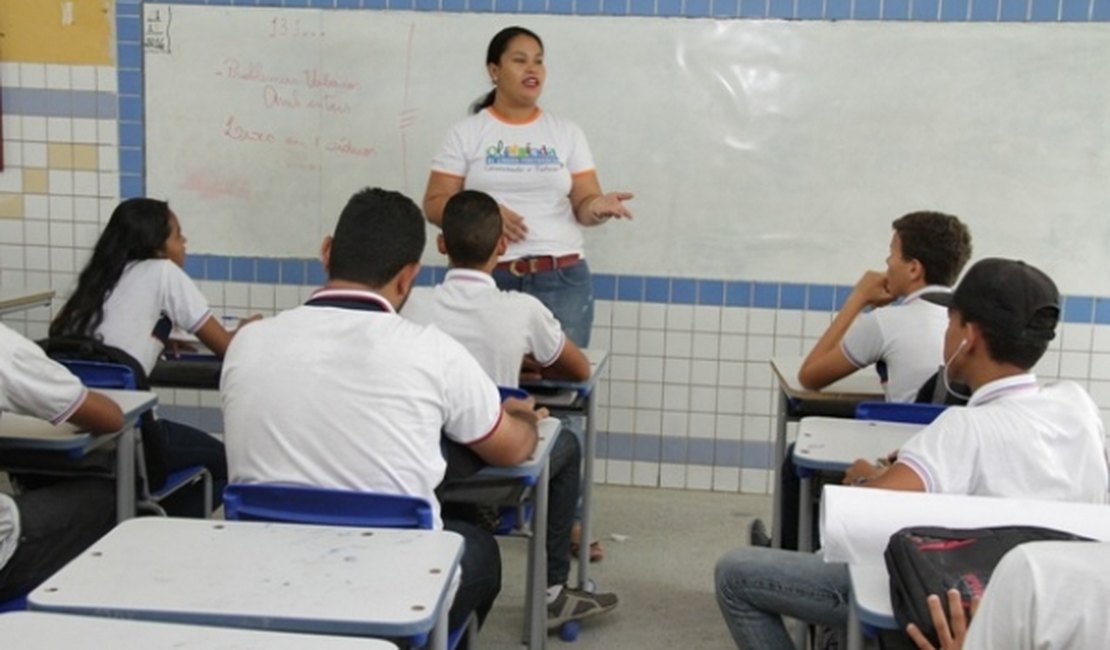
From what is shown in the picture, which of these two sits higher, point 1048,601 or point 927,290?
point 927,290

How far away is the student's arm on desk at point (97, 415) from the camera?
8.71 feet

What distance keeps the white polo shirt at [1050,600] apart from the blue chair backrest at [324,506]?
3.40 ft

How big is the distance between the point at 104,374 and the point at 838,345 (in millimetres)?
2066

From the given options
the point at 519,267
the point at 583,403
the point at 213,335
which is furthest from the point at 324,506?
the point at 519,267

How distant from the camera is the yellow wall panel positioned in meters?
5.21

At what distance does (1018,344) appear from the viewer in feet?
7.51

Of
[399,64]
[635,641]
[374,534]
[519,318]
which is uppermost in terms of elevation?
[399,64]

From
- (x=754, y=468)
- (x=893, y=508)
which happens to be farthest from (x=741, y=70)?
(x=893, y=508)

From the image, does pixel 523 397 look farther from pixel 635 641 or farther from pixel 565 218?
pixel 565 218

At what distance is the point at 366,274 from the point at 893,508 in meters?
Result: 1.12

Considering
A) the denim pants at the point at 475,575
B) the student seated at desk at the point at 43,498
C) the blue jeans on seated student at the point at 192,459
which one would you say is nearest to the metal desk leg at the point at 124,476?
the student seated at desk at the point at 43,498

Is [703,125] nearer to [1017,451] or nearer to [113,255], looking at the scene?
[113,255]

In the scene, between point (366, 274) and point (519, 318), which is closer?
point (366, 274)

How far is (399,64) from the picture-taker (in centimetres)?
509
